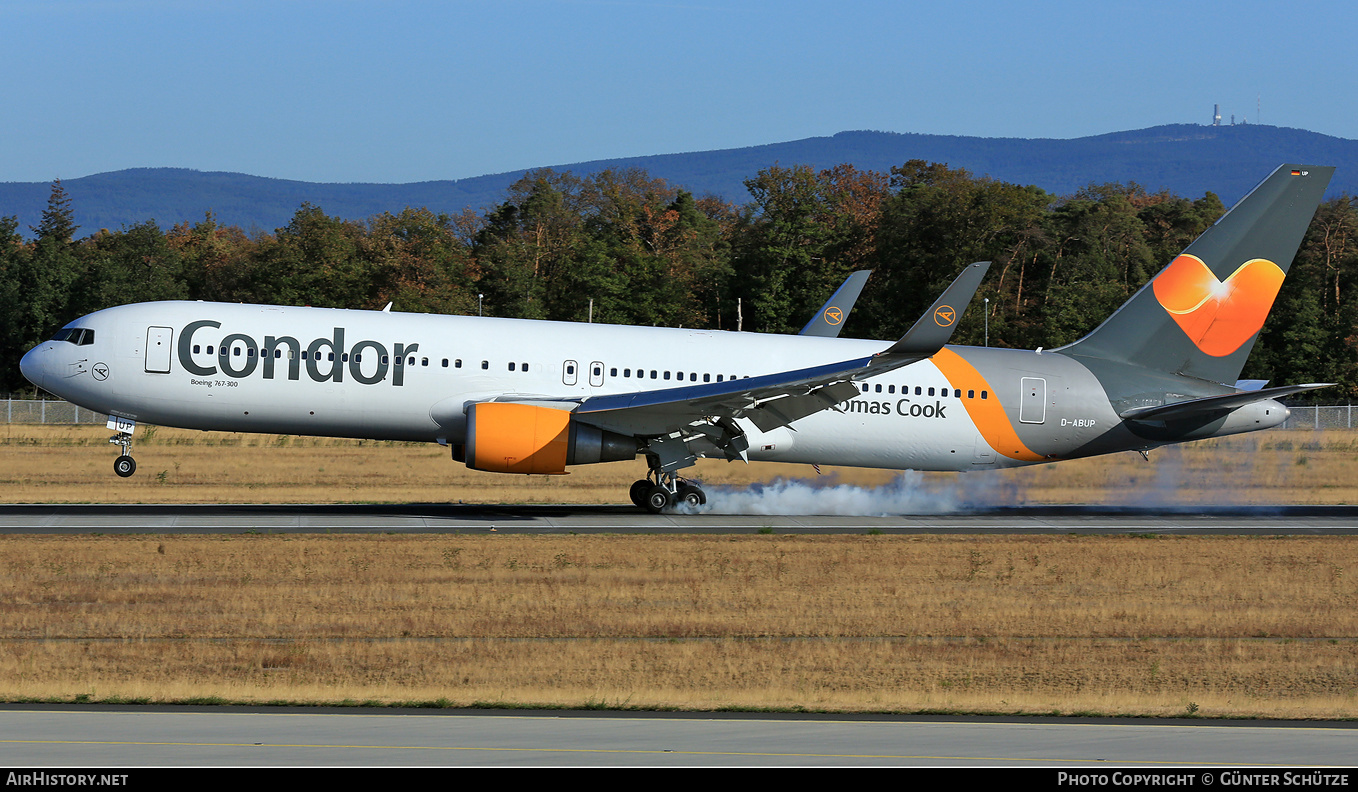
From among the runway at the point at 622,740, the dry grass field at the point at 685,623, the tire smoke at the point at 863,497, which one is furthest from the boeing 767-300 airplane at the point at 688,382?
the runway at the point at 622,740

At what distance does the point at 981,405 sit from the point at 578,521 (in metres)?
9.13

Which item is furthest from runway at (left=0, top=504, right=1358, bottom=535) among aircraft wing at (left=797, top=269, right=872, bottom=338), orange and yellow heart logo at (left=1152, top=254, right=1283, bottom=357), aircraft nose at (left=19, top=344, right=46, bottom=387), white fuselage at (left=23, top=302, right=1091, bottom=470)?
aircraft wing at (left=797, top=269, right=872, bottom=338)

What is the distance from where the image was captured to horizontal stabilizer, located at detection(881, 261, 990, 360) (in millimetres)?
23172

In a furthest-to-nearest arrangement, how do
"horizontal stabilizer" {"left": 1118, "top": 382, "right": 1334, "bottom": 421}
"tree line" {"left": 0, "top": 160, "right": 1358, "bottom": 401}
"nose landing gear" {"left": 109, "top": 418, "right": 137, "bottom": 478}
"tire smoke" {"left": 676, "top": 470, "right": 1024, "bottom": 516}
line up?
"tree line" {"left": 0, "top": 160, "right": 1358, "bottom": 401} → "tire smoke" {"left": 676, "top": 470, "right": 1024, "bottom": 516} → "horizontal stabilizer" {"left": 1118, "top": 382, "right": 1334, "bottom": 421} → "nose landing gear" {"left": 109, "top": 418, "right": 137, "bottom": 478}

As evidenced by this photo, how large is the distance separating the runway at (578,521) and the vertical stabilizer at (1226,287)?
356 centimetres

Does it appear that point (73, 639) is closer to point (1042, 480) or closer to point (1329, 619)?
point (1329, 619)

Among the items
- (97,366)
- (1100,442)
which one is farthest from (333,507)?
(1100,442)

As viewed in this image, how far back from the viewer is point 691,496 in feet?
91.5

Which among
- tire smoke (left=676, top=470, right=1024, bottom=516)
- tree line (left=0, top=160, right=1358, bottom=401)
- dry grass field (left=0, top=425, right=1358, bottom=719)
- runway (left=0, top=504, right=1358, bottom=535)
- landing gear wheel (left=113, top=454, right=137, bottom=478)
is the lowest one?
dry grass field (left=0, top=425, right=1358, bottom=719)

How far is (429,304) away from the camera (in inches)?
2955

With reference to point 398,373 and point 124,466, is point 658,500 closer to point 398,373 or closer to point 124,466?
point 398,373

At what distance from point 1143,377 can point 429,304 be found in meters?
52.2

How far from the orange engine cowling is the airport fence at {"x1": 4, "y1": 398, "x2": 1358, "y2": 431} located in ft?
124

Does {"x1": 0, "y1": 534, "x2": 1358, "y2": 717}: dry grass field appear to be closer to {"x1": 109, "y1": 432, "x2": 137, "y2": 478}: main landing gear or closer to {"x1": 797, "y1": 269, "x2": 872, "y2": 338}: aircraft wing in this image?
{"x1": 109, "y1": 432, "x2": 137, "y2": 478}: main landing gear
